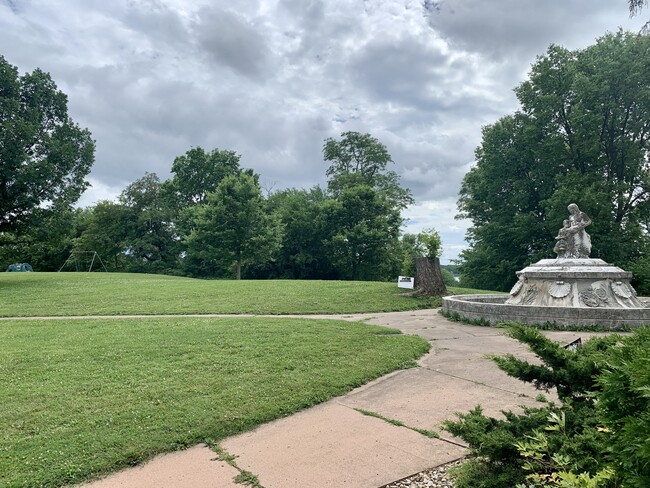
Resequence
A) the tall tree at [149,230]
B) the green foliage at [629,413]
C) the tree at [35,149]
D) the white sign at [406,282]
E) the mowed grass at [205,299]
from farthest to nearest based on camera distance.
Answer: the tall tree at [149,230] → the tree at [35,149] → the white sign at [406,282] → the mowed grass at [205,299] → the green foliage at [629,413]

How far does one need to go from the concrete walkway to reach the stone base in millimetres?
5673

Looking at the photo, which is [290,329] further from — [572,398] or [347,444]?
[572,398]

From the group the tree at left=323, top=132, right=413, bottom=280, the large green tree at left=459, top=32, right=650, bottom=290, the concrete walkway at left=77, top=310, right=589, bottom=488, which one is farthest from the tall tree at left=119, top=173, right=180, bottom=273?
the concrete walkway at left=77, top=310, right=589, bottom=488

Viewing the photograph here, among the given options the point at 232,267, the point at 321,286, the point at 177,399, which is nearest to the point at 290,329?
the point at 177,399

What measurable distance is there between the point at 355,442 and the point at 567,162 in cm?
2700

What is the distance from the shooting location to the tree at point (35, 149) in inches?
720

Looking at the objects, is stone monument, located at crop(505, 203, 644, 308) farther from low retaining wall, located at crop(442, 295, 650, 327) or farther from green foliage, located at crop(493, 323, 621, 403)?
green foliage, located at crop(493, 323, 621, 403)

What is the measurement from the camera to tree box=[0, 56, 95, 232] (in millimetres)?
18281

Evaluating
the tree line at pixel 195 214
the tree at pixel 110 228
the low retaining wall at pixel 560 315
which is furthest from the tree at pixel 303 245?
the low retaining wall at pixel 560 315

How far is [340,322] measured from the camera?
9789mm

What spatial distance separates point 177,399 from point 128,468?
3.98ft

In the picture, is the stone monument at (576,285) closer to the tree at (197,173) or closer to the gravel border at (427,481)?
the gravel border at (427,481)

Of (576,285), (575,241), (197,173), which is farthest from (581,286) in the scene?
(197,173)

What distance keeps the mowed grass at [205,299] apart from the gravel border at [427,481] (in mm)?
9195
